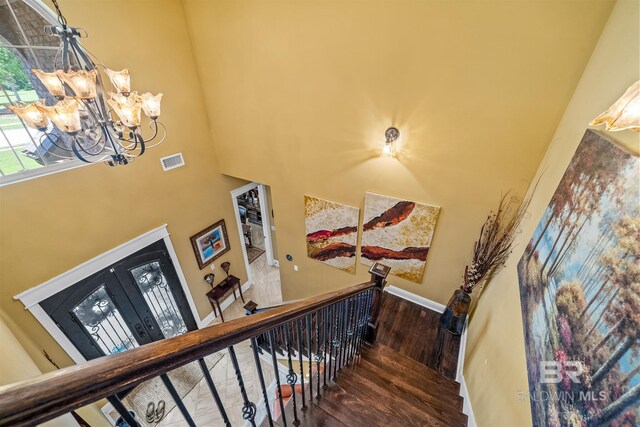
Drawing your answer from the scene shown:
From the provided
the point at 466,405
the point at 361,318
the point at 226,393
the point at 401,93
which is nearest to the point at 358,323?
the point at 361,318

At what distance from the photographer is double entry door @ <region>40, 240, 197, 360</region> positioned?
3369 mm

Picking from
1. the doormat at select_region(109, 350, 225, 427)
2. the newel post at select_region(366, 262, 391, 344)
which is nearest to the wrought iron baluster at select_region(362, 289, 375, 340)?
the newel post at select_region(366, 262, 391, 344)

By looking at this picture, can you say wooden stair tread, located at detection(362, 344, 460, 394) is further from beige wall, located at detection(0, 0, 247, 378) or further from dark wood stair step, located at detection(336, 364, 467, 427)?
beige wall, located at detection(0, 0, 247, 378)

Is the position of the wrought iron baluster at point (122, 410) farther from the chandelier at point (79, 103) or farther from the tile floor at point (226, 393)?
the tile floor at point (226, 393)

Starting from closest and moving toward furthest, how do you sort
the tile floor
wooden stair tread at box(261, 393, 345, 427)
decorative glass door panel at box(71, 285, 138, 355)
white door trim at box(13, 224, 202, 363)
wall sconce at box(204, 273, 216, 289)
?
1. wooden stair tread at box(261, 393, 345, 427)
2. white door trim at box(13, 224, 202, 363)
3. decorative glass door panel at box(71, 285, 138, 355)
4. the tile floor
5. wall sconce at box(204, 273, 216, 289)

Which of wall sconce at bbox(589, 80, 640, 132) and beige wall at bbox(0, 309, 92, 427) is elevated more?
wall sconce at bbox(589, 80, 640, 132)

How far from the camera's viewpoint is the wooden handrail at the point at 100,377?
1.65 feet

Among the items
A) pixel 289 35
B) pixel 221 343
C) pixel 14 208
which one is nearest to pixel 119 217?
pixel 14 208

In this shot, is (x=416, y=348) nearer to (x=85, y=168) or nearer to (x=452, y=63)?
(x=452, y=63)

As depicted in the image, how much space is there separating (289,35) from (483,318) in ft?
12.9

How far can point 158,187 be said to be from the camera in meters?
4.07

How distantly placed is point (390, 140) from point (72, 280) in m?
4.34

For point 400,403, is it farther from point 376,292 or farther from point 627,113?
point 627,113

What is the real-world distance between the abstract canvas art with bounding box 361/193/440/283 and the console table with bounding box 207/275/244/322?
3.17 meters
